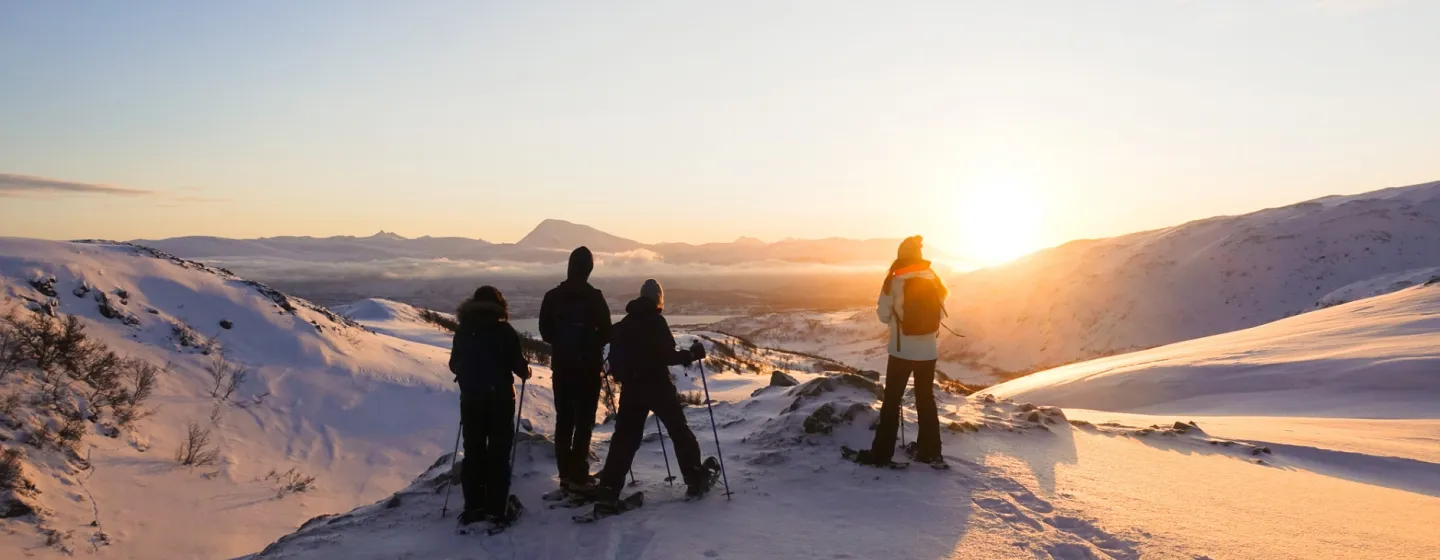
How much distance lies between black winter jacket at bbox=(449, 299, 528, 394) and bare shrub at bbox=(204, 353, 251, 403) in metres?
9.46

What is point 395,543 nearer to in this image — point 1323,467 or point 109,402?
point 109,402

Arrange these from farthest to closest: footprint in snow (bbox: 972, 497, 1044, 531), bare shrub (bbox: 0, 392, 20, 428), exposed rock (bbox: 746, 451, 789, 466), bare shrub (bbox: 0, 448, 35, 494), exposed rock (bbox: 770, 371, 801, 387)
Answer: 1. exposed rock (bbox: 770, 371, 801, 387)
2. bare shrub (bbox: 0, 392, 20, 428)
3. bare shrub (bbox: 0, 448, 35, 494)
4. exposed rock (bbox: 746, 451, 789, 466)
5. footprint in snow (bbox: 972, 497, 1044, 531)

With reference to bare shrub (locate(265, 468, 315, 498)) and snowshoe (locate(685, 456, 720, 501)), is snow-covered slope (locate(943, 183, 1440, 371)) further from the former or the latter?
snowshoe (locate(685, 456, 720, 501))

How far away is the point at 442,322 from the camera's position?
1348 inches

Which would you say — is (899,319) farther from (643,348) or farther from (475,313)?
(475,313)

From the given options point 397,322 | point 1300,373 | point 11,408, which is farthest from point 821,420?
point 397,322

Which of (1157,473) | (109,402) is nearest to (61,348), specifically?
(109,402)

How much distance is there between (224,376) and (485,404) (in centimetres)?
1029

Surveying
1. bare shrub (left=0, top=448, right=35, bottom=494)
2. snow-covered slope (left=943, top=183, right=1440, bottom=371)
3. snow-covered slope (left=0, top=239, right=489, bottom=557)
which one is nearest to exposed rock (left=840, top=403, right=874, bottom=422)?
snow-covered slope (left=0, top=239, right=489, bottom=557)

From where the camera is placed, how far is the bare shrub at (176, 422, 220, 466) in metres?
10.6

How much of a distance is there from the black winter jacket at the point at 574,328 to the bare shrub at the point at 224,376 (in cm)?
979

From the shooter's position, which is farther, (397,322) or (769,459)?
(397,322)

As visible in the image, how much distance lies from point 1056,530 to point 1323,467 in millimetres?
5533

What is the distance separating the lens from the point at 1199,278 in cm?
5944
